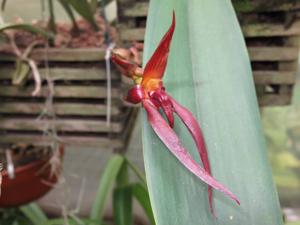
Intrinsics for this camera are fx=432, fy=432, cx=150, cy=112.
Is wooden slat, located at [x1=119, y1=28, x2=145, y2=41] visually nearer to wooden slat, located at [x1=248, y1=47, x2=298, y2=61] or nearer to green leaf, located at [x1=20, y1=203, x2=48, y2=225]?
wooden slat, located at [x1=248, y1=47, x2=298, y2=61]

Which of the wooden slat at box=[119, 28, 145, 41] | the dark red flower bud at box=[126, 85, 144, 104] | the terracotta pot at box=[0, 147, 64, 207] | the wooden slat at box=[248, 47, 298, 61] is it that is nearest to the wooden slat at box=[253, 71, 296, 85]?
the wooden slat at box=[248, 47, 298, 61]

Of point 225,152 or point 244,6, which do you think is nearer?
point 225,152

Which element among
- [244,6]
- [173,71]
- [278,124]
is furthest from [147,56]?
[278,124]

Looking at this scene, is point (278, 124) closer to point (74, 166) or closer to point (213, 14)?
point (74, 166)

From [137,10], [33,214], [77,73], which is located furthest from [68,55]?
[33,214]

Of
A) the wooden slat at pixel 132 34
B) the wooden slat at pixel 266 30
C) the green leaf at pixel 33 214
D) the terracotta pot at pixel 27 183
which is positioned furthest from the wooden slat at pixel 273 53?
the green leaf at pixel 33 214

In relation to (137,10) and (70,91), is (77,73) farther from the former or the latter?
(137,10)
